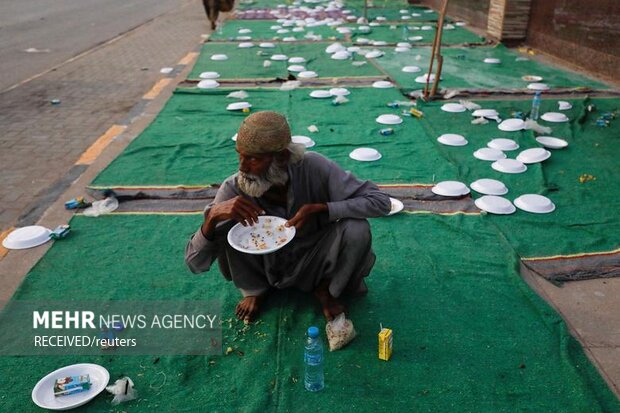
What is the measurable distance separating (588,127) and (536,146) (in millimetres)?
942

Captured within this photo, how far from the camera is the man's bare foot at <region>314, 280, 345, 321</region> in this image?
2.72 metres

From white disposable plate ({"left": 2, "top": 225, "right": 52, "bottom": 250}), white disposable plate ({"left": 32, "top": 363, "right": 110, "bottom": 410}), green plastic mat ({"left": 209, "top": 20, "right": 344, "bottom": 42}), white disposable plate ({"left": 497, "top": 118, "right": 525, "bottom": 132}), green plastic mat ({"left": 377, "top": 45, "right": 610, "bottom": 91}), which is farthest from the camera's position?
green plastic mat ({"left": 209, "top": 20, "right": 344, "bottom": 42})

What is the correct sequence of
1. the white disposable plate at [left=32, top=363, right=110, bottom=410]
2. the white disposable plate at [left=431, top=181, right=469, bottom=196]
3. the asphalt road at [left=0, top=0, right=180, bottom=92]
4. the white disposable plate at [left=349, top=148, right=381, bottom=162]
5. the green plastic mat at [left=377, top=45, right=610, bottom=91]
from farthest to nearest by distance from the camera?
the asphalt road at [left=0, top=0, right=180, bottom=92] → the green plastic mat at [left=377, top=45, right=610, bottom=91] → the white disposable plate at [left=349, top=148, right=381, bottom=162] → the white disposable plate at [left=431, top=181, right=469, bottom=196] → the white disposable plate at [left=32, top=363, right=110, bottom=410]

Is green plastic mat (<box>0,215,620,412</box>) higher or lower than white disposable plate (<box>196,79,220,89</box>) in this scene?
lower

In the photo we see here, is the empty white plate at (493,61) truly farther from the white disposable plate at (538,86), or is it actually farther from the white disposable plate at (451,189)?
the white disposable plate at (451,189)

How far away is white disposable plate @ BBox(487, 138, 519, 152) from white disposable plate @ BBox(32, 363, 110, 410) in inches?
160

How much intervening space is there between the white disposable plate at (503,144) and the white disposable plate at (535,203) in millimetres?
1053

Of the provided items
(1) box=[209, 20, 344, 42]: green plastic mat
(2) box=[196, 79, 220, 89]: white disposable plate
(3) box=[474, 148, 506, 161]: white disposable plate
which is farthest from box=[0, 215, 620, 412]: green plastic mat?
(1) box=[209, 20, 344, 42]: green plastic mat

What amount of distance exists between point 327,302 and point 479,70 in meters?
6.45

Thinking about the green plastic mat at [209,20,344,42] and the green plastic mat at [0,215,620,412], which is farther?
the green plastic mat at [209,20,344,42]

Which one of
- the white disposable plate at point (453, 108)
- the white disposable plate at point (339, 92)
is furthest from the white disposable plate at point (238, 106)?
the white disposable plate at point (453, 108)

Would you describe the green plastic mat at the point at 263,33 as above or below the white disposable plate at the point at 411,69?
above

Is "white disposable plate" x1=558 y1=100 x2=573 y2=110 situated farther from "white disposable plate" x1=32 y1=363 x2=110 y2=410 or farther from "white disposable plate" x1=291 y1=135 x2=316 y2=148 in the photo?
"white disposable plate" x1=32 y1=363 x2=110 y2=410

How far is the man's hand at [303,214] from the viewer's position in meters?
2.46
